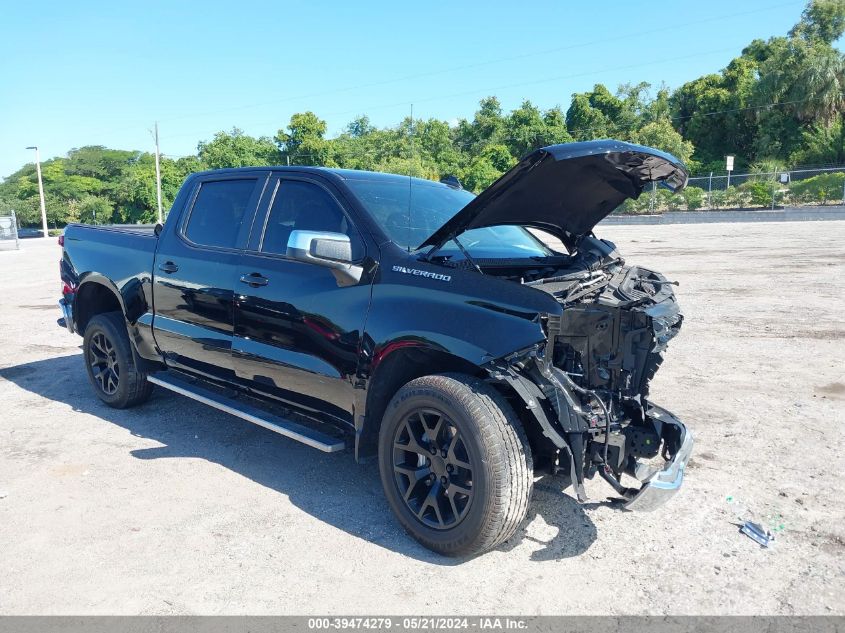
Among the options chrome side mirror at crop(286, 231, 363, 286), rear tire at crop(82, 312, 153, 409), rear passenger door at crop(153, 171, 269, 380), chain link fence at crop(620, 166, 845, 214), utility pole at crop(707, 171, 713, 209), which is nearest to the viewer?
chrome side mirror at crop(286, 231, 363, 286)

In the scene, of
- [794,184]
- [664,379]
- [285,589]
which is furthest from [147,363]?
[794,184]

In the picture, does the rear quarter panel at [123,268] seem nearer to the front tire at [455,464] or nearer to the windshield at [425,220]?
the windshield at [425,220]

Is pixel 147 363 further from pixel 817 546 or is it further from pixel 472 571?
pixel 817 546

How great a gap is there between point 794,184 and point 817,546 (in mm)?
40296

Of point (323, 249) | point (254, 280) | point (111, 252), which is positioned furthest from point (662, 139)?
point (323, 249)

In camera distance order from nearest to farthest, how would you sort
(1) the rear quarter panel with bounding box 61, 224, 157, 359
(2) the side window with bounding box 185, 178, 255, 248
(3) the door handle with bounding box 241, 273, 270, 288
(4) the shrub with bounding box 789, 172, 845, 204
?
(3) the door handle with bounding box 241, 273, 270, 288 < (2) the side window with bounding box 185, 178, 255, 248 < (1) the rear quarter panel with bounding box 61, 224, 157, 359 < (4) the shrub with bounding box 789, 172, 845, 204

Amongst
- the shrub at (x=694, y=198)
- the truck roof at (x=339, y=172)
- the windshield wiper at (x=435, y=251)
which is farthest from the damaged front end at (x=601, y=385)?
the shrub at (x=694, y=198)

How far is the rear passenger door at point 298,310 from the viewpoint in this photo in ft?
12.3

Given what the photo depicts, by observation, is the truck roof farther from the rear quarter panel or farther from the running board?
the running board

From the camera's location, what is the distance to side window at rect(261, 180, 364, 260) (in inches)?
159

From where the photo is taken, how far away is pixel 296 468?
4.49 meters

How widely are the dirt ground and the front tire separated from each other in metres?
0.19

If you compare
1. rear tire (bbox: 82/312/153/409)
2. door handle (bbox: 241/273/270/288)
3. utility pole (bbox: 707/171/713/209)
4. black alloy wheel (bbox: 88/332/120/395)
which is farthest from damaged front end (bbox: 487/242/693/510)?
utility pole (bbox: 707/171/713/209)

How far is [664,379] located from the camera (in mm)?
6344
